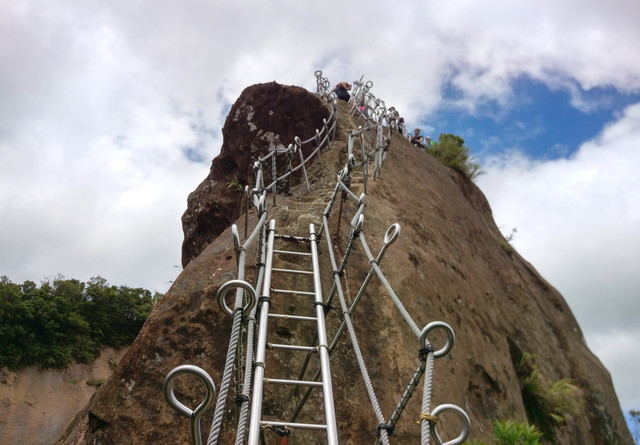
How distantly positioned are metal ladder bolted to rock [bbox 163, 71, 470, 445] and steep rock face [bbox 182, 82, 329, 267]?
3841mm

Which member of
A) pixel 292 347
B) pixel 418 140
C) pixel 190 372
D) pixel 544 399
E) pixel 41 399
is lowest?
pixel 190 372

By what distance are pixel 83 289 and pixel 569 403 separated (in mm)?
16997

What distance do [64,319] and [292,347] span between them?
16922 mm

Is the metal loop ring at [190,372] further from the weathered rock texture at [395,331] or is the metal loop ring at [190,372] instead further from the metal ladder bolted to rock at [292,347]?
the weathered rock texture at [395,331]

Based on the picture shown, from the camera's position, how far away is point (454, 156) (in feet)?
47.0

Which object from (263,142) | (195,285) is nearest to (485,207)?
(263,142)

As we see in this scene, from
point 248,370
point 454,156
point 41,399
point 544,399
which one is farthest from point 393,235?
point 41,399

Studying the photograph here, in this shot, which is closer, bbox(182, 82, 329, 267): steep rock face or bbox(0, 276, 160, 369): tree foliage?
bbox(182, 82, 329, 267): steep rock face

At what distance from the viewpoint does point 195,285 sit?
4.27 m

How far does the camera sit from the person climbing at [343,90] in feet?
49.9

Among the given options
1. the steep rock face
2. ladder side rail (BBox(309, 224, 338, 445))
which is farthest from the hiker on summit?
ladder side rail (BBox(309, 224, 338, 445))

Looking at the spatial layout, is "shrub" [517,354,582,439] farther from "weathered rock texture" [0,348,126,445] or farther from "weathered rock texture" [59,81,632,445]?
"weathered rock texture" [0,348,126,445]

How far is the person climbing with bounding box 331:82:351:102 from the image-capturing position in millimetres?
15203

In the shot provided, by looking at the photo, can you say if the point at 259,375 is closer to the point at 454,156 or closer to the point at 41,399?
the point at 454,156
